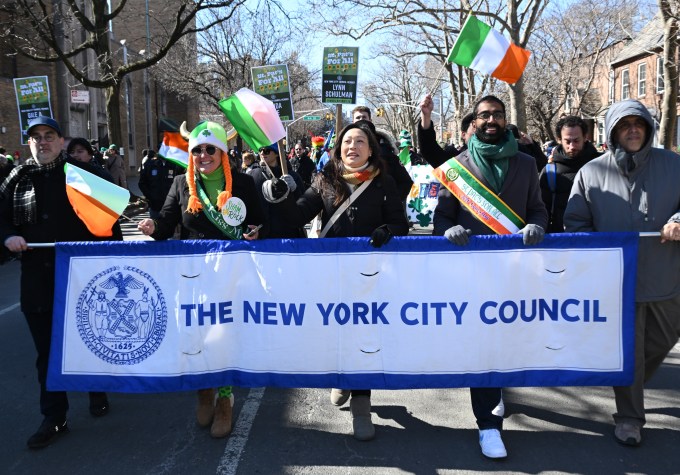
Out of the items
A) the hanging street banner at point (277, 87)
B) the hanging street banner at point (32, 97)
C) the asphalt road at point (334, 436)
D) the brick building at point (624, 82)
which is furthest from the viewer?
the brick building at point (624, 82)

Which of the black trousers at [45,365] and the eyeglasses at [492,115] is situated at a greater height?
the eyeglasses at [492,115]

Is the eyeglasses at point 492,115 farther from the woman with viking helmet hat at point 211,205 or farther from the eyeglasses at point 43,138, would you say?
the eyeglasses at point 43,138

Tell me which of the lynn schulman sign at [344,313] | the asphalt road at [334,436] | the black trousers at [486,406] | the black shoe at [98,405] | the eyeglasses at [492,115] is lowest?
the asphalt road at [334,436]

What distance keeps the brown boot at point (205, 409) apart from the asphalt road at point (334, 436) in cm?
7

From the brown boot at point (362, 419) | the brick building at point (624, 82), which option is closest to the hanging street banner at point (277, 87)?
the brown boot at point (362, 419)

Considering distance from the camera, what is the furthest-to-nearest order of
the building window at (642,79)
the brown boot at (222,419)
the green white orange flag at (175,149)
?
1. the building window at (642,79)
2. the green white orange flag at (175,149)
3. the brown boot at (222,419)

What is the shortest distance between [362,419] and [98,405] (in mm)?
1901

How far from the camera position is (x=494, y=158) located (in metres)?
3.68

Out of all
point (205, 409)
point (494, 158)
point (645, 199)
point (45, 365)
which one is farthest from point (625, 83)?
point (45, 365)

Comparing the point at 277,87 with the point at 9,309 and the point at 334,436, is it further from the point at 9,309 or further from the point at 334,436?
the point at 334,436

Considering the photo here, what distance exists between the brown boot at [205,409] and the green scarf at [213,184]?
1.30 meters

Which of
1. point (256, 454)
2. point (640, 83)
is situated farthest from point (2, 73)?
point (640, 83)

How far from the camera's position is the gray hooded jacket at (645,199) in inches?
140

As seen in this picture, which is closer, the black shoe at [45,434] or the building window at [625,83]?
the black shoe at [45,434]
